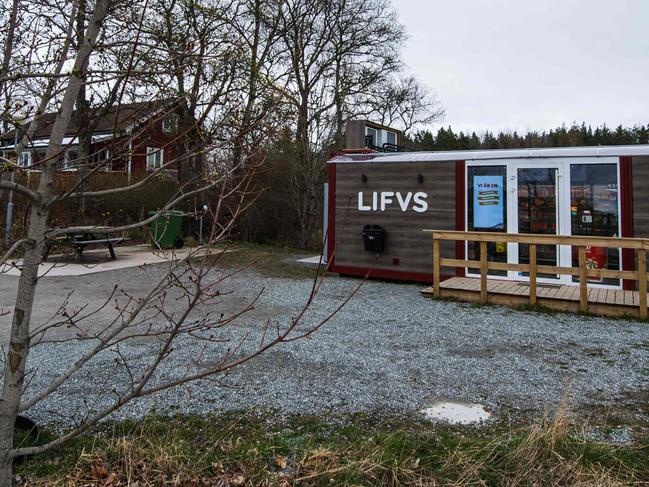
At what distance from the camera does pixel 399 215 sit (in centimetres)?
887

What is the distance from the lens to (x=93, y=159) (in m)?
1.92

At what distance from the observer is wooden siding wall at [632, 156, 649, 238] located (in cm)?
706

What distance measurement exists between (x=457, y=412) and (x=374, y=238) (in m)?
5.80

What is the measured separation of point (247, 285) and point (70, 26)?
6.68 metres

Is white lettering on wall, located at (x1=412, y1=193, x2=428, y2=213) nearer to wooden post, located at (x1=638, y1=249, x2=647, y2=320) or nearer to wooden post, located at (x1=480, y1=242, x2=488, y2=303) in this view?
wooden post, located at (x1=480, y1=242, x2=488, y2=303)

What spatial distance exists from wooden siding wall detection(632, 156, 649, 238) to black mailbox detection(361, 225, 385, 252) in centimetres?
378

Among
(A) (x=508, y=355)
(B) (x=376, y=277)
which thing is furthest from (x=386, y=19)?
(A) (x=508, y=355)

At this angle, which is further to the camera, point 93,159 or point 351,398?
point 351,398

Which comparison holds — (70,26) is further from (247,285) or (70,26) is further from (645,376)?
(247,285)

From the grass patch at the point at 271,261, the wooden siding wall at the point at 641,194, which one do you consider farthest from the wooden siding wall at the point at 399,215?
the wooden siding wall at the point at 641,194

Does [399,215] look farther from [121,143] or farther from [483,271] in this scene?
[121,143]

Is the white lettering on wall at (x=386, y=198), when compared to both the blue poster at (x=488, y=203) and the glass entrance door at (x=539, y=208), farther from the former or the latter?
the glass entrance door at (x=539, y=208)

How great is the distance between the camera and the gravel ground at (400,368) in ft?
10.8

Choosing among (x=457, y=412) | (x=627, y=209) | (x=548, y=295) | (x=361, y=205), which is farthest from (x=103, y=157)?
(x=361, y=205)
